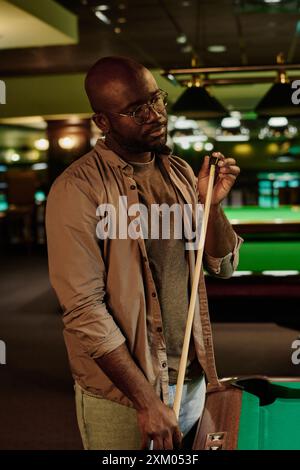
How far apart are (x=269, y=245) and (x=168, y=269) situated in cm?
518

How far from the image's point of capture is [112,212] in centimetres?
144

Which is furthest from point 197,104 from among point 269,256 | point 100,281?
point 100,281

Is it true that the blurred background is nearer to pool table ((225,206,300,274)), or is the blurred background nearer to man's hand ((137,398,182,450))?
pool table ((225,206,300,274))

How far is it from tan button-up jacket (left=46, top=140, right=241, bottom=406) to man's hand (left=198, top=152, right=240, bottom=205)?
0.22 feet

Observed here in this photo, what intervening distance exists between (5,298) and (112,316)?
255 inches

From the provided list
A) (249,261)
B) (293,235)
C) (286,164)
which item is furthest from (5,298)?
(286,164)

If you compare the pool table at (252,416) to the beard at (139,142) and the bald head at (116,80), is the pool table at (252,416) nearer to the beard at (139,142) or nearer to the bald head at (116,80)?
the beard at (139,142)

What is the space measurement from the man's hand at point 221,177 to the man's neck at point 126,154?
0.14 m

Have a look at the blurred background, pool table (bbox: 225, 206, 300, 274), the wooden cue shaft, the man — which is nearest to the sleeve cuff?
the man

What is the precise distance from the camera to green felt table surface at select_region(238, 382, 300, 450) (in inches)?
69.3
